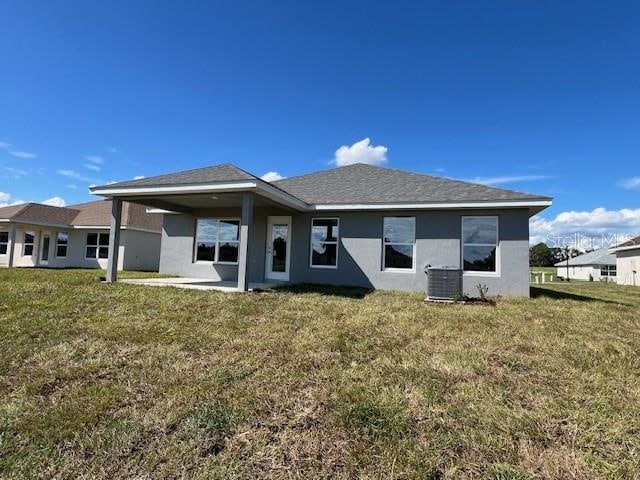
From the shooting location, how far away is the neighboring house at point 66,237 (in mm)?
20875

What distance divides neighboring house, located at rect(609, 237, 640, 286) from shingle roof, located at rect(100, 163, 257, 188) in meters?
29.7

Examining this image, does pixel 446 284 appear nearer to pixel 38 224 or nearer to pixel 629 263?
pixel 38 224

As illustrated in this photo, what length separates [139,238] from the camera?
68.5ft

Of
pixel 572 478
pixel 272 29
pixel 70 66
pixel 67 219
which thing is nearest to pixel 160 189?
pixel 70 66

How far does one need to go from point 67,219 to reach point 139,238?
561 centimetres

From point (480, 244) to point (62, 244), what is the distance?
2414cm

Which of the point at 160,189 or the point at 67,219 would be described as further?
the point at 67,219

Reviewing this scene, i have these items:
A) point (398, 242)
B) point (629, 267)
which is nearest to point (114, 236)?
point (398, 242)

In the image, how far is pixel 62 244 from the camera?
73.0ft

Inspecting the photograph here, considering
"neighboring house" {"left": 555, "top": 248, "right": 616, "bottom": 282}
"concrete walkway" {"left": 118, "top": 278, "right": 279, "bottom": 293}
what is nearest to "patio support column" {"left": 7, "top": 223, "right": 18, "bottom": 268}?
"concrete walkway" {"left": 118, "top": 278, "right": 279, "bottom": 293}

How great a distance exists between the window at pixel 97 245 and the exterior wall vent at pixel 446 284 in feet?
66.1

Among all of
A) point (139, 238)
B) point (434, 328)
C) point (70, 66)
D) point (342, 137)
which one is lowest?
point (434, 328)

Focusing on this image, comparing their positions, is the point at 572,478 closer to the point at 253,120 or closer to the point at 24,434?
the point at 24,434

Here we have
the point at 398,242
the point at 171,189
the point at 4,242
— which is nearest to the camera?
the point at 171,189
